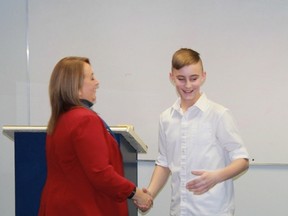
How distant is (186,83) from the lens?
5.33ft

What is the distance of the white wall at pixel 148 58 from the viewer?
261cm

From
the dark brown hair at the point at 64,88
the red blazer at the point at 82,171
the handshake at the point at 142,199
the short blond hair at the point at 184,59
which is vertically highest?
the short blond hair at the point at 184,59

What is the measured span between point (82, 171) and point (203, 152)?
1.79ft

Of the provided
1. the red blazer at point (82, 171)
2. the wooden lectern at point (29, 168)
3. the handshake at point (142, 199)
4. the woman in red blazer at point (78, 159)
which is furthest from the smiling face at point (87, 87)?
the handshake at point (142, 199)

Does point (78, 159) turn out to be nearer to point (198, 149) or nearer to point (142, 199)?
point (142, 199)

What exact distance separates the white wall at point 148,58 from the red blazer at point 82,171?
52.5 inches

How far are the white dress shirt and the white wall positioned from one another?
1.08 m

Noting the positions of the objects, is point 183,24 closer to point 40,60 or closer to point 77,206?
point 40,60

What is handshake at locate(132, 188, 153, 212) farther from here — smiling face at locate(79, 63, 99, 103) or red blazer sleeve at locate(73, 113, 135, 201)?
smiling face at locate(79, 63, 99, 103)

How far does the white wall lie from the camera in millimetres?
2607

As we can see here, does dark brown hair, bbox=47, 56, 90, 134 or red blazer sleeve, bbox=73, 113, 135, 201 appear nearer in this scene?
red blazer sleeve, bbox=73, 113, 135, 201

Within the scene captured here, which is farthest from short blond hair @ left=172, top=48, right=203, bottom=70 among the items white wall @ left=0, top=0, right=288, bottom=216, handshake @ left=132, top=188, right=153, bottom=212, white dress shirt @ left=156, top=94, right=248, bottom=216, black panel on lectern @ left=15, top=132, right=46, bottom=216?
white wall @ left=0, top=0, right=288, bottom=216

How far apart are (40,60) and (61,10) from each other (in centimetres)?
45

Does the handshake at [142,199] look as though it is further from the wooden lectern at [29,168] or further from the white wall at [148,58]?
the white wall at [148,58]
